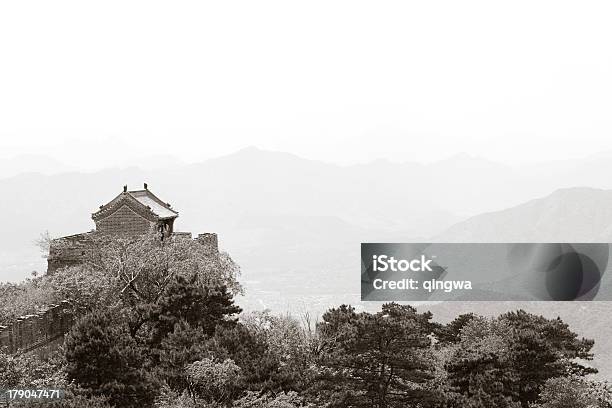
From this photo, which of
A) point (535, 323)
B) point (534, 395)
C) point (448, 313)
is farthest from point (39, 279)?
point (448, 313)

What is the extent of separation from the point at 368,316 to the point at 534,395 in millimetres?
11066

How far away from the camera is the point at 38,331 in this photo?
29.0m

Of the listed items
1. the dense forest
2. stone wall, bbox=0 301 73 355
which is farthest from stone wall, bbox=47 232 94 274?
stone wall, bbox=0 301 73 355

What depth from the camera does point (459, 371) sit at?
3019 cm

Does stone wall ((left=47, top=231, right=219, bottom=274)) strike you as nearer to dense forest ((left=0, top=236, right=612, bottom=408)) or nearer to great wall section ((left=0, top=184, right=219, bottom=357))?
great wall section ((left=0, top=184, right=219, bottom=357))

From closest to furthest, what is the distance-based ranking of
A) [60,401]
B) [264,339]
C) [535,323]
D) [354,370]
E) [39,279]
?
[60,401]
[354,370]
[264,339]
[39,279]
[535,323]

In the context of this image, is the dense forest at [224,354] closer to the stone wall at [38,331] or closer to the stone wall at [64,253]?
the stone wall at [38,331]

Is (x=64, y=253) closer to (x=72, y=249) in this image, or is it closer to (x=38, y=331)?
(x=72, y=249)

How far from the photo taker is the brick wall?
38.6 m

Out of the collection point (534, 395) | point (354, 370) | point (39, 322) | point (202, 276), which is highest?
point (202, 276)

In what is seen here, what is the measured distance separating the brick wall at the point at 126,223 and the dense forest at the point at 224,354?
203 cm

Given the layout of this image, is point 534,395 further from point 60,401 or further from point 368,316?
point 60,401

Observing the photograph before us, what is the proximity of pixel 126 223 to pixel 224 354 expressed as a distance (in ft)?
57.0

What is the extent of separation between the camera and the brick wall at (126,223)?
3856 cm
